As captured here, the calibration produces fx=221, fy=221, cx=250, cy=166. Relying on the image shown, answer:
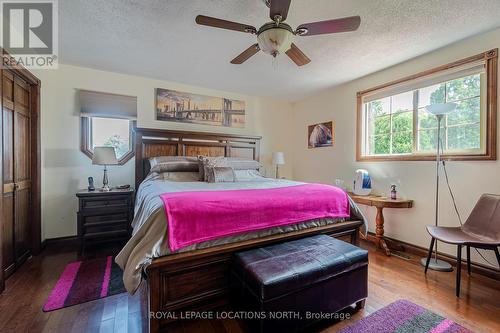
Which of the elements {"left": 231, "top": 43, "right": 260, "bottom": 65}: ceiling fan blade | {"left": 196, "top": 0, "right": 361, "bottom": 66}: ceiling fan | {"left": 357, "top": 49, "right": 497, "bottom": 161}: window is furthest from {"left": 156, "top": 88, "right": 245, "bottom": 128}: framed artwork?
{"left": 196, "top": 0, "right": 361, "bottom": 66}: ceiling fan

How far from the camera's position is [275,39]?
1.70m

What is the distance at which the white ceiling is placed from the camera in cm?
192

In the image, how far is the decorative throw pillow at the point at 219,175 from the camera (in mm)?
2994

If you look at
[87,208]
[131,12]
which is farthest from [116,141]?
[131,12]

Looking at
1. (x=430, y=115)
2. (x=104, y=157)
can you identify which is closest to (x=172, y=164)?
(x=104, y=157)

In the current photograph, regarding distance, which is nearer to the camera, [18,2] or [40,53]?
[18,2]

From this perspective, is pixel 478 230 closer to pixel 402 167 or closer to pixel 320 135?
pixel 402 167

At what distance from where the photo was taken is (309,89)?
13.5 ft

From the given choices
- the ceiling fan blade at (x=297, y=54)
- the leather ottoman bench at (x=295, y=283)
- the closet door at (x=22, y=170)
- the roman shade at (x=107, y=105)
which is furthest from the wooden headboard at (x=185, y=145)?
the leather ottoman bench at (x=295, y=283)

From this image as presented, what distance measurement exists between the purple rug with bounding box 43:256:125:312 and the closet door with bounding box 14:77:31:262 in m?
0.62

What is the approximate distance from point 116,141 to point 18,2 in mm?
1846

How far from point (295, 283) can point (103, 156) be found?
2.87 meters

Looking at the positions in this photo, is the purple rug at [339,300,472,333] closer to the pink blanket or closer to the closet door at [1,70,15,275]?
the pink blanket

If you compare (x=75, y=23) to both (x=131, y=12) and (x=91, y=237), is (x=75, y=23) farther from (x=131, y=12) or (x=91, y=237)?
(x=91, y=237)
